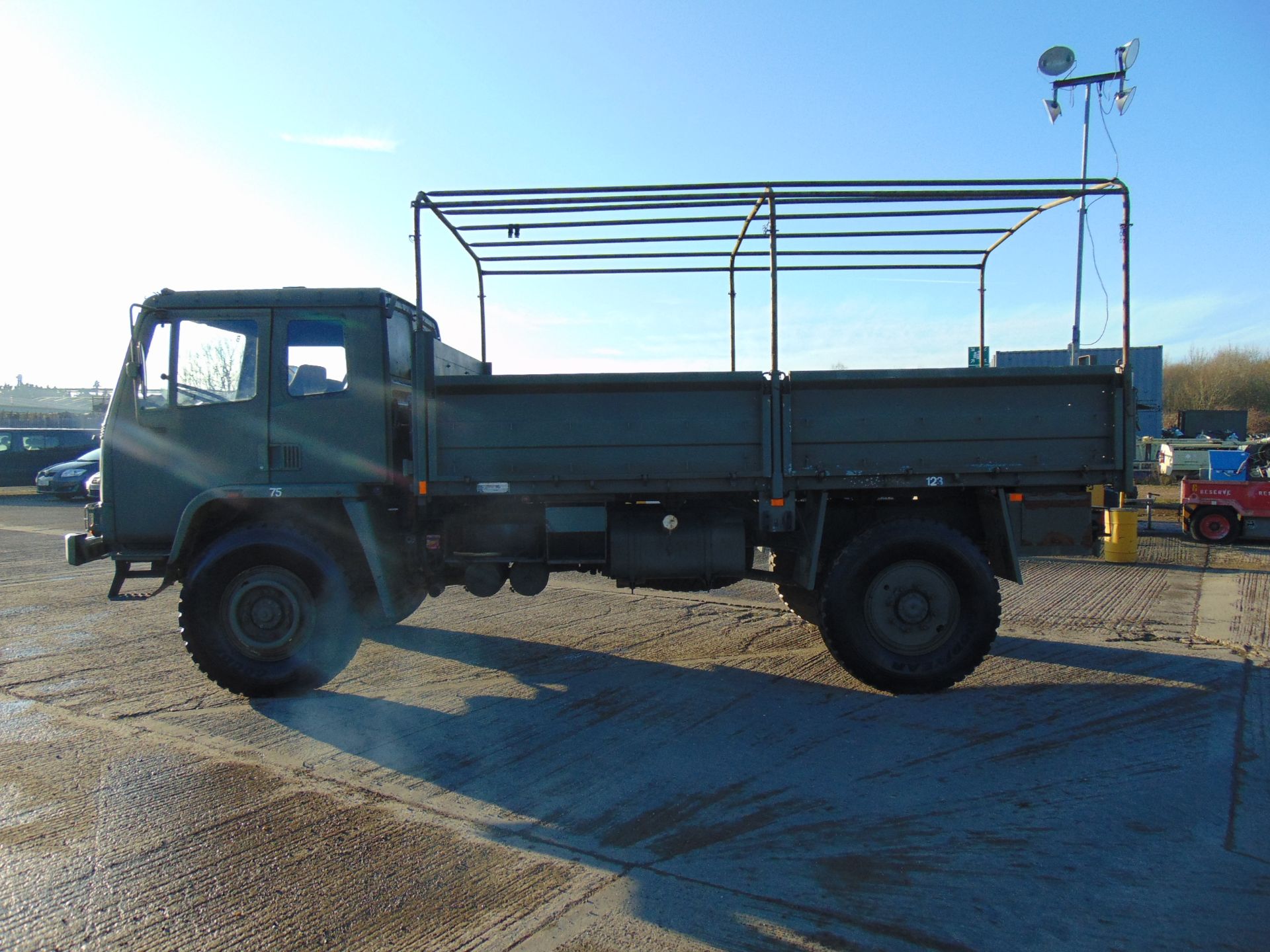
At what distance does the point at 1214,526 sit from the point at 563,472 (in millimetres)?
14017

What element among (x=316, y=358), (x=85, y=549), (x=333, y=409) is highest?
(x=316, y=358)

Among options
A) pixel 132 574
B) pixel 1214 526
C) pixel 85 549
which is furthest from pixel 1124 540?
pixel 85 549


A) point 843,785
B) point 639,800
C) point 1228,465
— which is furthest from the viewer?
point 1228,465

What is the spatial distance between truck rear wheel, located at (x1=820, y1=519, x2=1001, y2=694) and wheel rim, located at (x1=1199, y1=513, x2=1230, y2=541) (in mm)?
11648

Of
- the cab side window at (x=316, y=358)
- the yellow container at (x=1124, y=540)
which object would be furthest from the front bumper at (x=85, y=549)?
the yellow container at (x=1124, y=540)

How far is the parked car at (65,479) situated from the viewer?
25469 millimetres

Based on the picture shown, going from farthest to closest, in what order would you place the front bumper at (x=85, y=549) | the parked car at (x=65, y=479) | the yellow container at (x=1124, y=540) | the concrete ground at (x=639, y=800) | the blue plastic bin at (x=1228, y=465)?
the parked car at (x=65, y=479), the blue plastic bin at (x=1228, y=465), the yellow container at (x=1124, y=540), the front bumper at (x=85, y=549), the concrete ground at (x=639, y=800)

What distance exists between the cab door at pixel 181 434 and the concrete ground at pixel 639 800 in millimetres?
1382

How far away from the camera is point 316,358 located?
245 inches

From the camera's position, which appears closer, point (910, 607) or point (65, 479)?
point (910, 607)

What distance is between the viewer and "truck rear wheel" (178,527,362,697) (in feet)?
19.6

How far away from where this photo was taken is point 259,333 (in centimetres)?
619

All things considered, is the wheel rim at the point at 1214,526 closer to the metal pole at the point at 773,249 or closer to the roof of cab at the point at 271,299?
the metal pole at the point at 773,249

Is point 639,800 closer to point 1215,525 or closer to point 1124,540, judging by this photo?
point 1124,540
